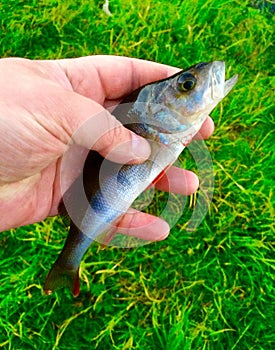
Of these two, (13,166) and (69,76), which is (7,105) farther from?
(69,76)

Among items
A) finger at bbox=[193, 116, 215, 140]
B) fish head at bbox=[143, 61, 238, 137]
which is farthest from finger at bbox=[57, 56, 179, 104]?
fish head at bbox=[143, 61, 238, 137]

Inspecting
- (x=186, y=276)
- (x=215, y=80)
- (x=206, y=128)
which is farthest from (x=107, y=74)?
(x=186, y=276)

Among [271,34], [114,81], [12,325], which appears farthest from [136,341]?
[271,34]

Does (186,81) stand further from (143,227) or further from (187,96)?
(143,227)

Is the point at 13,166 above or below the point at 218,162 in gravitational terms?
above

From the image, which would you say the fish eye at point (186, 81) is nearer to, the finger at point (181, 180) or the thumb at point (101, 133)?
the thumb at point (101, 133)

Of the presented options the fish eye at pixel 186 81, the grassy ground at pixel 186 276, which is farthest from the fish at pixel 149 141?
the grassy ground at pixel 186 276
